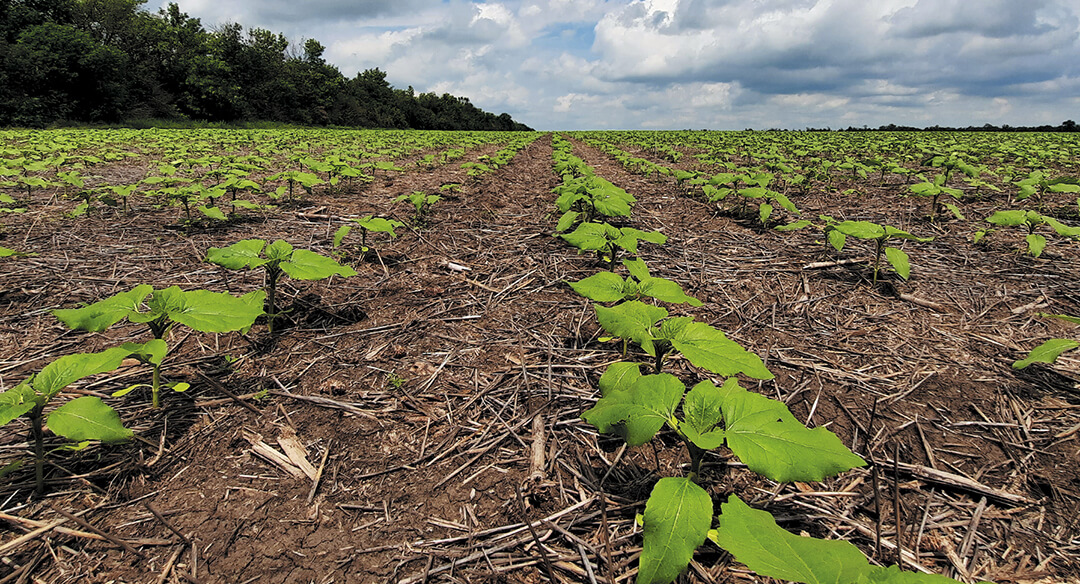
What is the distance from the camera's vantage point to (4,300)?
2.98 m

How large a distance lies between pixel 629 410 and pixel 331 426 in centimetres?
133

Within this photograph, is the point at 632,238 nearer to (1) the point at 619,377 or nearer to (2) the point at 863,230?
(2) the point at 863,230

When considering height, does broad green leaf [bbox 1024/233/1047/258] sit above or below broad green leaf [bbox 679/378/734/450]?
above

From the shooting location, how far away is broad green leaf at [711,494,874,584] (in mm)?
976

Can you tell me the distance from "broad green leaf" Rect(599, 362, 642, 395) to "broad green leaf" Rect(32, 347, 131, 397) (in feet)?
6.03

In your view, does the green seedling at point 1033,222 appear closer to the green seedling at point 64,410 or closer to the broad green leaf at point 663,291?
the broad green leaf at point 663,291

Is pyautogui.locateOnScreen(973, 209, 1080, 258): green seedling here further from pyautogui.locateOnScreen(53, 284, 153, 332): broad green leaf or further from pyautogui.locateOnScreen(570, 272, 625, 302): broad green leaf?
pyautogui.locateOnScreen(53, 284, 153, 332): broad green leaf

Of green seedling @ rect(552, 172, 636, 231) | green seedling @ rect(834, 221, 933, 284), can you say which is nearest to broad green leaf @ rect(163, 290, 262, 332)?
green seedling @ rect(552, 172, 636, 231)

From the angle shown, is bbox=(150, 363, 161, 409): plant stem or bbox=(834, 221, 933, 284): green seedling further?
bbox=(834, 221, 933, 284): green seedling

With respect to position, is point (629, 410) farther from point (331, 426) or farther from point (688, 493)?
point (331, 426)

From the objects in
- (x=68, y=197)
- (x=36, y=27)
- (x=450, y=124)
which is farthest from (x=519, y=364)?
(x=450, y=124)

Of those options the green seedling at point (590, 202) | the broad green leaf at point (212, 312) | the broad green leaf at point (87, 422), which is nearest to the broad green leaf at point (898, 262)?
the green seedling at point (590, 202)

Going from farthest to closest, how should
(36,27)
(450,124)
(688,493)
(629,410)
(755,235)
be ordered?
(450,124) < (36,27) < (755,235) < (629,410) < (688,493)

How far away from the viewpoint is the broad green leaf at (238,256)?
2.55 meters
